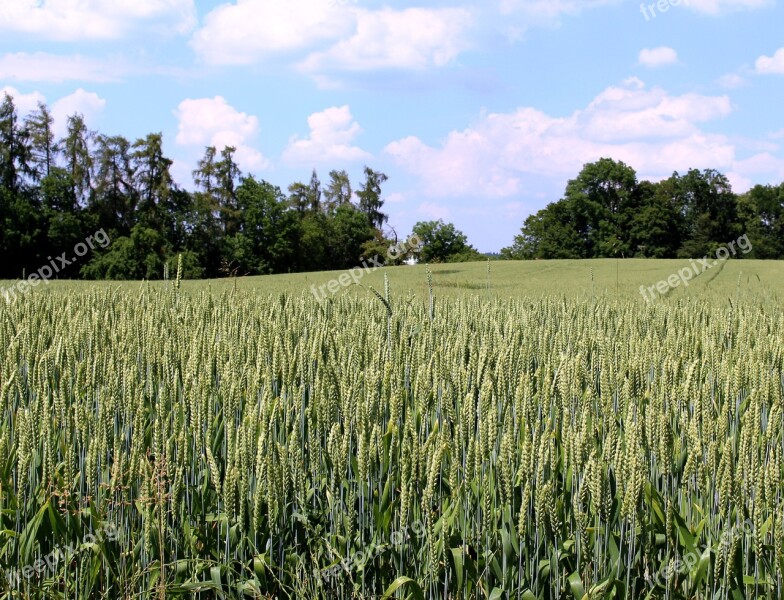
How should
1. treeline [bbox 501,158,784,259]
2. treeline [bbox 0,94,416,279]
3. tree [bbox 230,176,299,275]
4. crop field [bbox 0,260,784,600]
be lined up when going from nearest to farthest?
1. crop field [bbox 0,260,784,600]
2. treeline [bbox 0,94,416,279]
3. tree [bbox 230,176,299,275]
4. treeline [bbox 501,158,784,259]

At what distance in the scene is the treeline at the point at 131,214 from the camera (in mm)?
43188

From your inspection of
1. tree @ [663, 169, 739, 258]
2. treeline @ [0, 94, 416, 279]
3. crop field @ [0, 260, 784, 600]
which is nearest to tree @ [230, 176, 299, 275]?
treeline @ [0, 94, 416, 279]

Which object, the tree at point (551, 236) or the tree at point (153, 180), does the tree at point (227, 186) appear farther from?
the tree at point (551, 236)

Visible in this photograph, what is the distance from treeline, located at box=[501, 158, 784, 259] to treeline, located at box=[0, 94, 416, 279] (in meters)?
19.9

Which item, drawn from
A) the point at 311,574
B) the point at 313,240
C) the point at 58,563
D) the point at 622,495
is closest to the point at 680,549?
the point at 622,495

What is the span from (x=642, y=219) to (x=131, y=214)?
39348mm

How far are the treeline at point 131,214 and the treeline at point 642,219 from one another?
65.3 feet

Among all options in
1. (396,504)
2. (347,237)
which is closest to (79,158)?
(347,237)

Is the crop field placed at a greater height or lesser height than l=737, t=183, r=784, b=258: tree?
lesser

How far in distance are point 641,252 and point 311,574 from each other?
202 ft

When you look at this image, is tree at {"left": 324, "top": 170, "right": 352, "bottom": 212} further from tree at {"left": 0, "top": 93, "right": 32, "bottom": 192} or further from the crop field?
the crop field

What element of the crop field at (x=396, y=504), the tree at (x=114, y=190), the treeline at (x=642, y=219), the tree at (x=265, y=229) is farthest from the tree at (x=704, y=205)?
the crop field at (x=396, y=504)

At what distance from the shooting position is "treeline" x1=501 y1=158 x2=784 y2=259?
2440 inches

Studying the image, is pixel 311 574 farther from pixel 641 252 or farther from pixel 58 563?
pixel 641 252
